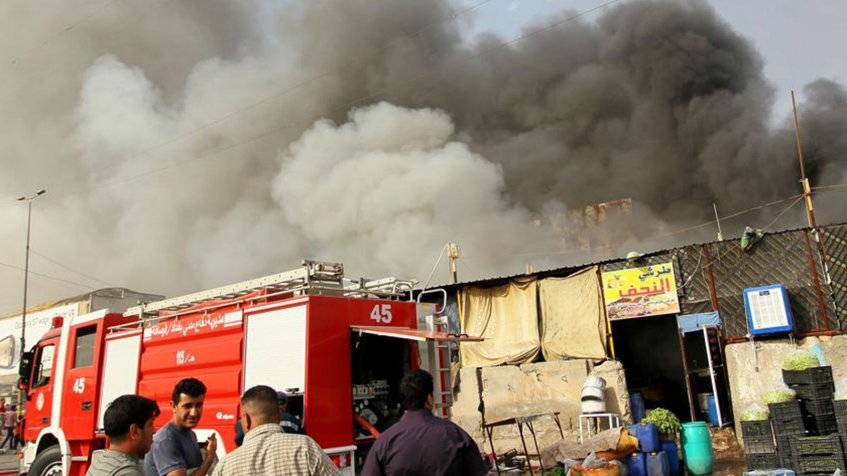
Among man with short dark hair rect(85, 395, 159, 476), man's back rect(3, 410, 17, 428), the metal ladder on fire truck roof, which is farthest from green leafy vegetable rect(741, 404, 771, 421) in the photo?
man's back rect(3, 410, 17, 428)

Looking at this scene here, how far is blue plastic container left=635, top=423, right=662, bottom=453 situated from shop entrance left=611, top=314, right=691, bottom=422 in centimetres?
633

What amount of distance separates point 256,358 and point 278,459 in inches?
143

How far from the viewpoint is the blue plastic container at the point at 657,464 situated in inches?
282

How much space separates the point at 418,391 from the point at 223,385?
146 inches

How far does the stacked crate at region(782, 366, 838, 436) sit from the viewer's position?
655 cm

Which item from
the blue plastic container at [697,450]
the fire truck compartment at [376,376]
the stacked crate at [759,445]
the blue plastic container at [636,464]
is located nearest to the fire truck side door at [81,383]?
the fire truck compartment at [376,376]

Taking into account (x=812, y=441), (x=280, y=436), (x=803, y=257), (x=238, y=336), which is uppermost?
(x=803, y=257)

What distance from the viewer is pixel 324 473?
219 cm

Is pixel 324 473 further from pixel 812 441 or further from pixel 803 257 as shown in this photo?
pixel 803 257

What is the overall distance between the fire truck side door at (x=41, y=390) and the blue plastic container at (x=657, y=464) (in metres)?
7.33

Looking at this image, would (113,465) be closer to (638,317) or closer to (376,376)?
(376,376)

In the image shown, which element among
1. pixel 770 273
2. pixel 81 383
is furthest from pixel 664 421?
pixel 81 383

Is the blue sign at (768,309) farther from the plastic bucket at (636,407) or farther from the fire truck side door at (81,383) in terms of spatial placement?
the fire truck side door at (81,383)

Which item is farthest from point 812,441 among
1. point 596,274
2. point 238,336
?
point 238,336
